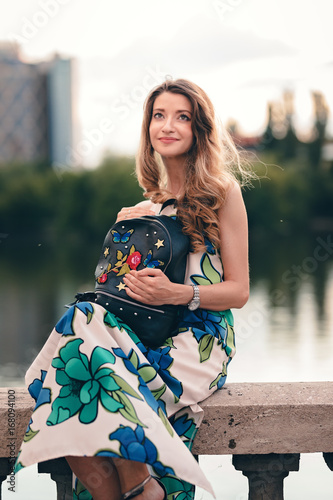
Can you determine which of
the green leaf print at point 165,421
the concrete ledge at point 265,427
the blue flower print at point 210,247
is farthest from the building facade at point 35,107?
the green leaf print at point 165,421

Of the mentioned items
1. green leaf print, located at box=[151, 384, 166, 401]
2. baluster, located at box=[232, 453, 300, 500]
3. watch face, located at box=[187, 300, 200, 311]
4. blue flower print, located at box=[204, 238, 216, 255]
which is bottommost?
baluster, located at box=[232, 453, 300, 500]

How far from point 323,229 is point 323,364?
59578mm

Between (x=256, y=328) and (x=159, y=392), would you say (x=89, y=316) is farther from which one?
(x=256, y=328)

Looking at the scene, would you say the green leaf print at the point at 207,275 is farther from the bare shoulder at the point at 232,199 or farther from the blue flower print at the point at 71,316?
the blue flower print at the point at 71,316

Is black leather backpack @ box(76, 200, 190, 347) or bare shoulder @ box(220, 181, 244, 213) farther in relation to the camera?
bare shoulder @ box(220, 181, 244, 213)

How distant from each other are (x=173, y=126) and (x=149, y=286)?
755 millimetres

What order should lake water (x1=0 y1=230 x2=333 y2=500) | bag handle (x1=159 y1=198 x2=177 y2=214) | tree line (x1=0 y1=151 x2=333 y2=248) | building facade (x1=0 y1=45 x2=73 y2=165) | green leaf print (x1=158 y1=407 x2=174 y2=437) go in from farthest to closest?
1. building facade (x1=0 y1=45 x2=73 y2=165)
2. tree line (x1=0 y1=151 x2=333 y2=248)
3. lake water (x1=0 y1=230 x2=333 y2=500)
4. bag handle (x1=159 y1=198 x2=177 y2=214)
5. green leaf print (x1=158 y1=407 x2=174 y2=437)

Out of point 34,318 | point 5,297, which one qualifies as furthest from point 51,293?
point 34,318

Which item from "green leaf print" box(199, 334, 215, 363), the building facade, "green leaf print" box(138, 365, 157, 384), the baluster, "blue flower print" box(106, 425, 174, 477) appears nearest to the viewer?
"blue flower print" box(106, 425, 174, 477)

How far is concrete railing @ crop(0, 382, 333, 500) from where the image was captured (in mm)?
2754

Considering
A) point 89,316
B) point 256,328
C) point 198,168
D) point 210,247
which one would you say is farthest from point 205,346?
point 256,328

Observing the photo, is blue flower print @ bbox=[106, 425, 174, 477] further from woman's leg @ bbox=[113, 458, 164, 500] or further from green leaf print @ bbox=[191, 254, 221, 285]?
green leaf print @ bbox=[191, 254, 221, 285]

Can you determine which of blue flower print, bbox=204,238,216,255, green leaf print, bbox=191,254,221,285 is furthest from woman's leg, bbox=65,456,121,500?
blue flower print, bbox=204,238,216,255

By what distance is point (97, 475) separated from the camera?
253 centimetres
